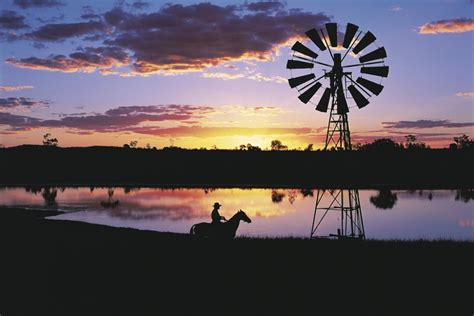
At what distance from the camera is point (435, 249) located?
15.8 meters

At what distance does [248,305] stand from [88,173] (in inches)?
3269

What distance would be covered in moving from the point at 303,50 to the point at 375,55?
2.64 m

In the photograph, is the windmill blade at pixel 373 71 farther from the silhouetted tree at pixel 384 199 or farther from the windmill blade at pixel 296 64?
the silhouetted tree at pixel 384 199

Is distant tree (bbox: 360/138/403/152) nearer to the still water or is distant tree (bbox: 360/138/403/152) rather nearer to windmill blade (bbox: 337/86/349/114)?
the still water

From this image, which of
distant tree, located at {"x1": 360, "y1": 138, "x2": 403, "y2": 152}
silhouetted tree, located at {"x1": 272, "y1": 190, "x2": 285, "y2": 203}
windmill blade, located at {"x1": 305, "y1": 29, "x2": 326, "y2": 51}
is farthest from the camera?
distant tree, located at {"x1": 360, "y1": 138, "x2": 403, "y2": 152}

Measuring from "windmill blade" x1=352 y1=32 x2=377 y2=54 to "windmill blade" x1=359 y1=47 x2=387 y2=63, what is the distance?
13.2 inches

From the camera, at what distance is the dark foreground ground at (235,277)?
9.88 metres

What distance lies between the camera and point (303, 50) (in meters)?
17.9

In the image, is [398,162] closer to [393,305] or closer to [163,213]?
[163,213]

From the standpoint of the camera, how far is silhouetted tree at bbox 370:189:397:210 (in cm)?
4384

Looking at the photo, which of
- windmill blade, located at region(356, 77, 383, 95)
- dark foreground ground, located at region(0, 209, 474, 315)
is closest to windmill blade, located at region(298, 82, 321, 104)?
windmill blade, located at region(356, 77, 383, 95)

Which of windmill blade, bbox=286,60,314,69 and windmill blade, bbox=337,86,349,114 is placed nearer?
windmill blade, bbox=337,86,349,114

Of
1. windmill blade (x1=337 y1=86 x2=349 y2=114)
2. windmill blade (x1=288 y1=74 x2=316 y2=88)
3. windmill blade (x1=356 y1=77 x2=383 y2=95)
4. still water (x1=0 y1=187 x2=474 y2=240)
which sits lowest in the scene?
still water (x1=0 y1=187 x2=474 y2=240)

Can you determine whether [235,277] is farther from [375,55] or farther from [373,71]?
[375,55]
